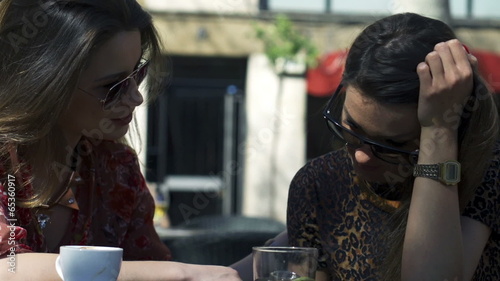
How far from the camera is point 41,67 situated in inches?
80.4

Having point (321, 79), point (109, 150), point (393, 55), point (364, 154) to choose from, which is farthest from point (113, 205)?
point (321, 79)

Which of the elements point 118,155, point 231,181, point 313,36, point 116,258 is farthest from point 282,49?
point 116,258

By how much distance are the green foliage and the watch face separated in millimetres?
9619

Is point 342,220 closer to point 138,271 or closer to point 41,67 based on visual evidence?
point 138,271

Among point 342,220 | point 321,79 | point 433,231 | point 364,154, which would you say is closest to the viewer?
point 433,231

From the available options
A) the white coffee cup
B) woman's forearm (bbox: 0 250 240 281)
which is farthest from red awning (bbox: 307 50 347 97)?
the white coffee cup

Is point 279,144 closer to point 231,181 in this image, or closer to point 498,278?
point 231,181

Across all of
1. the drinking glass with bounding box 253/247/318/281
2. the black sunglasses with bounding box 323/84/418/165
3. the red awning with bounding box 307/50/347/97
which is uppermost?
the red awning with bounding box 307/50/347/97

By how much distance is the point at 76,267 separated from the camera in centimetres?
162

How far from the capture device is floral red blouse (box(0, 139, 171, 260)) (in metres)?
2.30

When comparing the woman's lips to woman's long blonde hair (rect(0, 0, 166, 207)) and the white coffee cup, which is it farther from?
the white coffee cup

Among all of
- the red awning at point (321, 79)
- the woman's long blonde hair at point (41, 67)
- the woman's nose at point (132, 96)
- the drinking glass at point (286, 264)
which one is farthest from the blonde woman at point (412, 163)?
the red awning at point (321, 79)

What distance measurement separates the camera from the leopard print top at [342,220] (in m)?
2.20

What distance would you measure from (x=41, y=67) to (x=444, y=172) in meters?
0.95
